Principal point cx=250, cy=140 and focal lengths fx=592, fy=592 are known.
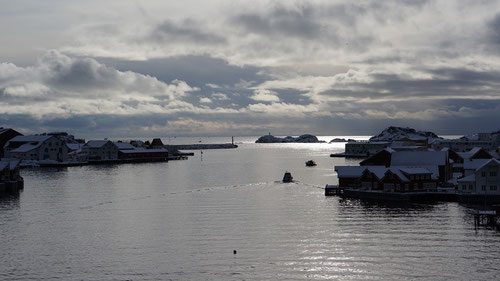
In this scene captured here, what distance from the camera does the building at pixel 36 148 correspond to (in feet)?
604

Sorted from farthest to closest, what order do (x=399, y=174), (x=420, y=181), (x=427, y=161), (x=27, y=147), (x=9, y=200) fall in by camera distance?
(x=27, y=147)
(x=427, y=161)
(x=420, y=181)
(x=9, y=200)
(x=399, y=174)

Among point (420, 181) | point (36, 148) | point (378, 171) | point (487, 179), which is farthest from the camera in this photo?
point (36, 148)

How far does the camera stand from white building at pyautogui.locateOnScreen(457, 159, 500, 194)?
78.9 meters

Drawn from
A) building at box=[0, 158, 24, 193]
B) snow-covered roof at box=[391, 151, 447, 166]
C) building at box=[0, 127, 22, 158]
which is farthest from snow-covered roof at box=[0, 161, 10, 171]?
building at box=[0, 127, 22, 158]

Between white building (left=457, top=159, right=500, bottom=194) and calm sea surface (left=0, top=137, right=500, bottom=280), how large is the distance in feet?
16.2

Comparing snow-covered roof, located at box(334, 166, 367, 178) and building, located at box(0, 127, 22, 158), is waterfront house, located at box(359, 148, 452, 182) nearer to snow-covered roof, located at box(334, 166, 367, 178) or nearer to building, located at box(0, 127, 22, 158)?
snow-covered roof, located at box(334, 166, 367, 178)

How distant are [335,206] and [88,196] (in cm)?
3715

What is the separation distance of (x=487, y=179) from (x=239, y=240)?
1705 inches

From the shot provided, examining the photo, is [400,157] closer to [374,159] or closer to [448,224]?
[374,159]

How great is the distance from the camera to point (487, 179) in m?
79.4

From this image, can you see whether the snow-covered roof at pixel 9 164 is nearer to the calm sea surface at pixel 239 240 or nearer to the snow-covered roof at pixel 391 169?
the calm sea surface at pixel 239 240

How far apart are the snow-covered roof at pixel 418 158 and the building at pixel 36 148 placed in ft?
411

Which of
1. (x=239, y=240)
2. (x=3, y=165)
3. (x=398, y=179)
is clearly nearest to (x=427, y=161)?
(x=398, y=179)

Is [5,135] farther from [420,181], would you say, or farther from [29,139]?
[420,181]
